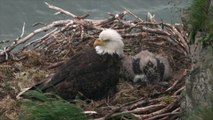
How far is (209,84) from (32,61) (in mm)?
3523

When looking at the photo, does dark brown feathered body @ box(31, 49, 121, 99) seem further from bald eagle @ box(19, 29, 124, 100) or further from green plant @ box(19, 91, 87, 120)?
green plant @ box(19, 91, 87, 120)

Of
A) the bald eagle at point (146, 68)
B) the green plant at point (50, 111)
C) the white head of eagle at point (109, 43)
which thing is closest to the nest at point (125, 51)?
the bald eagle at point (146, 68)

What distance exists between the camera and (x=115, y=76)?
7.48m

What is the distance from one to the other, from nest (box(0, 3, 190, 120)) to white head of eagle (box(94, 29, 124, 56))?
1.19ft

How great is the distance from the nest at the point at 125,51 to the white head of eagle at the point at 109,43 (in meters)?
0.36

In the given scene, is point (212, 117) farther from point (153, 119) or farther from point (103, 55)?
point (103, 55)

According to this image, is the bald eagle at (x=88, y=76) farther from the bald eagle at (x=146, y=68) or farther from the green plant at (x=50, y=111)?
the green plant at (x=50, y=111)

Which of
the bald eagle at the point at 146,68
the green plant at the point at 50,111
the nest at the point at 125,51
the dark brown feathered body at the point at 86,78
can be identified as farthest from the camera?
the bald eagle at the point at 146,68

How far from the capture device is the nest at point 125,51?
22.9 ft

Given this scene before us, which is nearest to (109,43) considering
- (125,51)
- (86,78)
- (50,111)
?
(86,78)

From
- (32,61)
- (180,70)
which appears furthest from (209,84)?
(32,61)

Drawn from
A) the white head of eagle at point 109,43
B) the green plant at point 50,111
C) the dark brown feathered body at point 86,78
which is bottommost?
the green plant at point 50,111

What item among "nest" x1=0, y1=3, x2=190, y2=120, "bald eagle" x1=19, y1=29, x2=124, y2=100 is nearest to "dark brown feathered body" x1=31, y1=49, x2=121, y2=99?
"bald eagle" x1=19, y1=29, x2=124, y2=100

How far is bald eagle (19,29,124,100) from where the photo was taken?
7.41 meters
